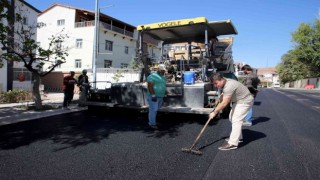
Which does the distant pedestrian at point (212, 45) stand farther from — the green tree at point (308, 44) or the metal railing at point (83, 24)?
the green tree at point (308, 44)

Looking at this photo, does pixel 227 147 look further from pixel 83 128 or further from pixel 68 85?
pixel 68 85

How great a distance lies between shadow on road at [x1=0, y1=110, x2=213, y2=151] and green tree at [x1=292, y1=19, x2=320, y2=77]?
4596 centimetres

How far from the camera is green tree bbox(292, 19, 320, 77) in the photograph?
4744 centimetres

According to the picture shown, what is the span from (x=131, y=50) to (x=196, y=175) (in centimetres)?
3802

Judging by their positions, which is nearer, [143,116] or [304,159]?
[304,159]

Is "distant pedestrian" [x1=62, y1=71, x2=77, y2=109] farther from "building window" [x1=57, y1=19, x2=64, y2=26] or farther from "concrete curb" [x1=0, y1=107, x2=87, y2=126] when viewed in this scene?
"building window" [x1=57, y1=19, x2=64, y2=26]

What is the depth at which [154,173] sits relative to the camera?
12.8 feet

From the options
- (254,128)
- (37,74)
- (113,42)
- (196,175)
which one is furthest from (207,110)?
(113,42)

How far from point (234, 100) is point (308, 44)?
50524 mm

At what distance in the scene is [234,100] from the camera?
5.26 m

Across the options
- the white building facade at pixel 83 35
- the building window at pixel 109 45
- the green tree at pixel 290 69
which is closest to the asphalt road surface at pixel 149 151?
the white building facade at pixel 83 35

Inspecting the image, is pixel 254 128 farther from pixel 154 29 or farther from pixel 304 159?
pixel 154 29

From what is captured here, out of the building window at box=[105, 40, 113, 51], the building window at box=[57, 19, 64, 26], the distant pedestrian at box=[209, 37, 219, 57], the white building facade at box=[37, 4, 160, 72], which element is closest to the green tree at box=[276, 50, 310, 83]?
the white building facade at box=[37, 4, 160, 72]

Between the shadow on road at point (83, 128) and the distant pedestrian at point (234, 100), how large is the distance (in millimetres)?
1463
